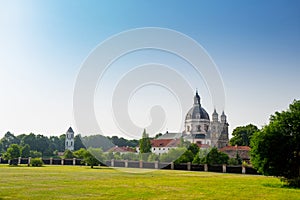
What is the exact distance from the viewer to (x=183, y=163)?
44.3 m

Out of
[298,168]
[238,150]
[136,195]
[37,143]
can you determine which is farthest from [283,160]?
[37,143]

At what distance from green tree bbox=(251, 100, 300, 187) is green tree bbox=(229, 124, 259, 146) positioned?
66260 millimetres

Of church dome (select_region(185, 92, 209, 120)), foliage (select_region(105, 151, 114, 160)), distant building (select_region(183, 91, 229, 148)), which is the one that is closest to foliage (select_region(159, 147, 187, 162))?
foliage (select_region(105, 151, 114, 160))

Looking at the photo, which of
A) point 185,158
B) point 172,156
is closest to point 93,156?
point 172,156

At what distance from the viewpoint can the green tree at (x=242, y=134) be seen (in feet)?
283

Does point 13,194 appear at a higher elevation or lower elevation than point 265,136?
lower

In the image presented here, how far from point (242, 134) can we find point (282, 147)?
69086 mm

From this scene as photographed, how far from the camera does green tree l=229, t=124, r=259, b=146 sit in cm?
8619

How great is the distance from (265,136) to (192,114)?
8294cm

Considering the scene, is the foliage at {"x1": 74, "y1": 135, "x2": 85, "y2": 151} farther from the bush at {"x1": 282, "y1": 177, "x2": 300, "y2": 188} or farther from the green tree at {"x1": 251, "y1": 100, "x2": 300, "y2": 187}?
the bush at {"x1": 282, "y1": 177, "x2": 300, "y2": 188}

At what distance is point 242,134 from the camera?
8781cm

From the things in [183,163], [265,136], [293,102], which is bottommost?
[183,163]

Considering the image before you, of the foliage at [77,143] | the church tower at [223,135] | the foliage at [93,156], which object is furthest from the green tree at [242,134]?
the foliage at [93,156]

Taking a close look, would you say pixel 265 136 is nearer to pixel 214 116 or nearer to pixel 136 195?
pixel 136 195
